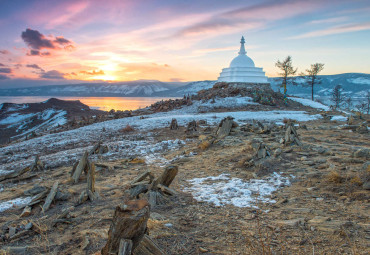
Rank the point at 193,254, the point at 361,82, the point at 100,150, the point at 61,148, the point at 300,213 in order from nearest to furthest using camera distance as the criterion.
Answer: the point at 193,254 → the point at 300,213 → the point at 100,150 → the point at 61,148 → the point at 361,82

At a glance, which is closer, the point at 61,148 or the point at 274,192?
the point at 274,192

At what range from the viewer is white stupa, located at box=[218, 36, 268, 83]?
140ft

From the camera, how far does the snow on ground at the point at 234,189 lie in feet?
15.7

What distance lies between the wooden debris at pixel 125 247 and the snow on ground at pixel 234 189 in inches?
101

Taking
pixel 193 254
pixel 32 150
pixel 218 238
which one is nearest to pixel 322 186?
pixel 218 238

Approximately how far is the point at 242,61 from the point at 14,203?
156 ft

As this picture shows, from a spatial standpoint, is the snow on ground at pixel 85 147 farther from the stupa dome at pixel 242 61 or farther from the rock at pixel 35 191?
the stupa dome at pixel 242 61

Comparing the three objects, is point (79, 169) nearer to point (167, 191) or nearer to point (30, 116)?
point (167, 191)

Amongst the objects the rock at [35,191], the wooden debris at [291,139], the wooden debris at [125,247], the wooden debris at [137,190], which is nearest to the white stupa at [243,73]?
the wooden debris at [291,139]

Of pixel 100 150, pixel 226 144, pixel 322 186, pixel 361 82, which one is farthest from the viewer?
pixel 361 82

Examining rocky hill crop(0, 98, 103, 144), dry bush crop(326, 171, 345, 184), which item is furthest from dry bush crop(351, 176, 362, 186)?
rocky hill crop(0, 98, 103, 144)

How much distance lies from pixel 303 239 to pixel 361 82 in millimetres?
217831

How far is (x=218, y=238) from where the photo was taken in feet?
11.1

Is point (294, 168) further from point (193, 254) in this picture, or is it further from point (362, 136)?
point (362, 136)
